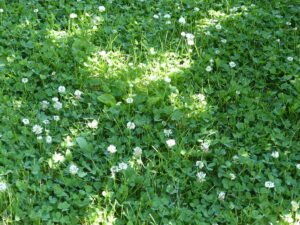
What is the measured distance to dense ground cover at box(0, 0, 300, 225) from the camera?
96.3 inches

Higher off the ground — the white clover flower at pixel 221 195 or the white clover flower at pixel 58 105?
the white clover flower at pixel 58 105

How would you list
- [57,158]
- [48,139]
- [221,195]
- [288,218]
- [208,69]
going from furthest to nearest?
[208,69] → [48,139] → [57,158] → [221,195] → [288,218]

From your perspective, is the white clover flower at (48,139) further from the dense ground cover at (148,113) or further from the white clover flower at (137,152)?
the white clover flower at (137,152)

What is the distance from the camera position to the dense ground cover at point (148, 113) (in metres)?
2.45

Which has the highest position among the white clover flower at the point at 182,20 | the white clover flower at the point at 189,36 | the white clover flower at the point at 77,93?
the white clover flower at the point at 182,20

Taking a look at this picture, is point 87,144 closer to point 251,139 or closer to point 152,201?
point 152,201

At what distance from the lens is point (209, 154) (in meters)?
2.77

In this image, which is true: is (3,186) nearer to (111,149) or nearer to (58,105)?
(111,149)

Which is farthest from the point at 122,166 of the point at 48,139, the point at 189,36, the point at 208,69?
the point at 189,36

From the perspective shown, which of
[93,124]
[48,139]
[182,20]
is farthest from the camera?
[182,20]

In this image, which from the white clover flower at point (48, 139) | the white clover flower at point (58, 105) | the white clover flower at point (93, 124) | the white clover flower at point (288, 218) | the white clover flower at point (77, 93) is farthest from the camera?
the white clover flower at point (77, 93)

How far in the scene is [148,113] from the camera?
3023 millimetres

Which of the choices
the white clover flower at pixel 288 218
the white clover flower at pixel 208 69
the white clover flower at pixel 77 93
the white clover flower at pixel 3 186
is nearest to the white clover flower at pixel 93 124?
the white clover flower at pixel 77 93

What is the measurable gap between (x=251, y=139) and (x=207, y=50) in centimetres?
106
